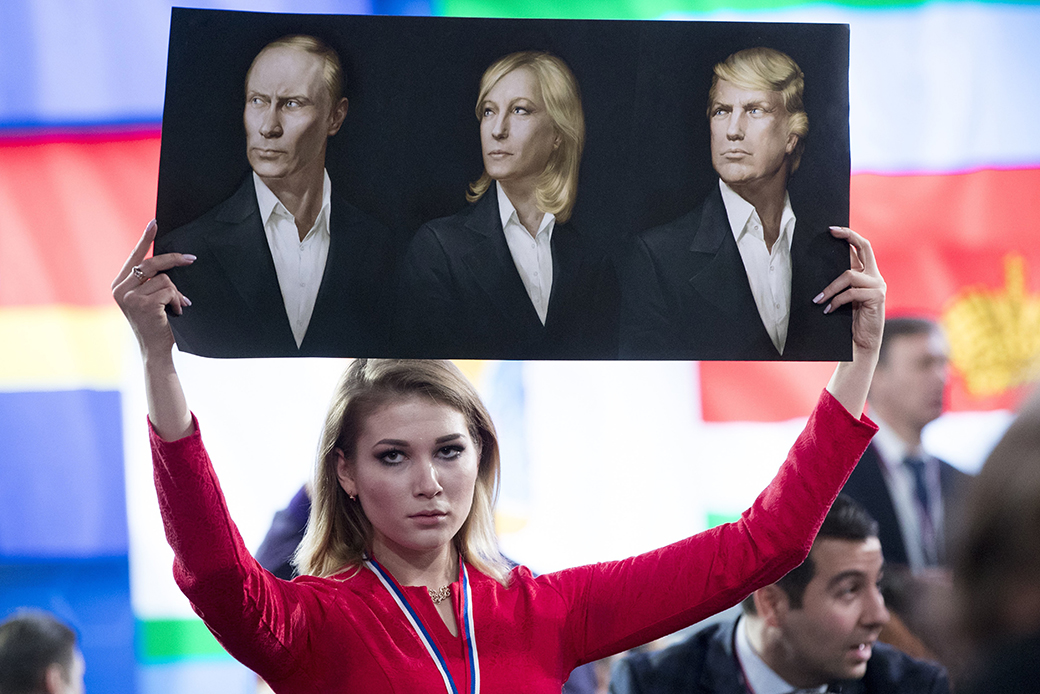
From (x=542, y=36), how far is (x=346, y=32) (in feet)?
1.04

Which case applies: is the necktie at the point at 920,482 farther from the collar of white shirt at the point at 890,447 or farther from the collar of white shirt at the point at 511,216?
the collar of white shirt at the point at 511,216

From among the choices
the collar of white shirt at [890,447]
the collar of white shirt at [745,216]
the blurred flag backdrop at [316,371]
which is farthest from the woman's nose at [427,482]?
the collar of white shirt at [890,447]

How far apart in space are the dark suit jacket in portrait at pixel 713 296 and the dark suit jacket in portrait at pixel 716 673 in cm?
122

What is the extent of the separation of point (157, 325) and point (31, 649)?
1505 mm

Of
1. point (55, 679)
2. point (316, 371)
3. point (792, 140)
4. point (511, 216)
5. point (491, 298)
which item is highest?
point (792, 140)

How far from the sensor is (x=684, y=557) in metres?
1.63

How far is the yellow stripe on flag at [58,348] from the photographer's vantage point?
9.05ft

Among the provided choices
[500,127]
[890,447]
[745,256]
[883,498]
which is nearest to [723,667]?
[883,498]

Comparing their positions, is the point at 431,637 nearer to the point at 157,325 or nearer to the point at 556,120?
the point at 157,325

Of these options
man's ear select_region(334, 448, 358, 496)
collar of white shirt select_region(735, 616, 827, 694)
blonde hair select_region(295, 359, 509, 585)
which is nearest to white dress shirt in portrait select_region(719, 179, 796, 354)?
blonde hair select_region(295, 359, 509, 585)

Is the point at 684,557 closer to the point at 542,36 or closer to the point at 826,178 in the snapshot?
the point at 826,178

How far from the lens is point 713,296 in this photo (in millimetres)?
1603

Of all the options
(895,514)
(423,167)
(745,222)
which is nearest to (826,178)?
(745,222)

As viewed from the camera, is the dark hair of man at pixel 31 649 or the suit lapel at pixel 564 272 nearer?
the suit lapel at pixel 564 272
